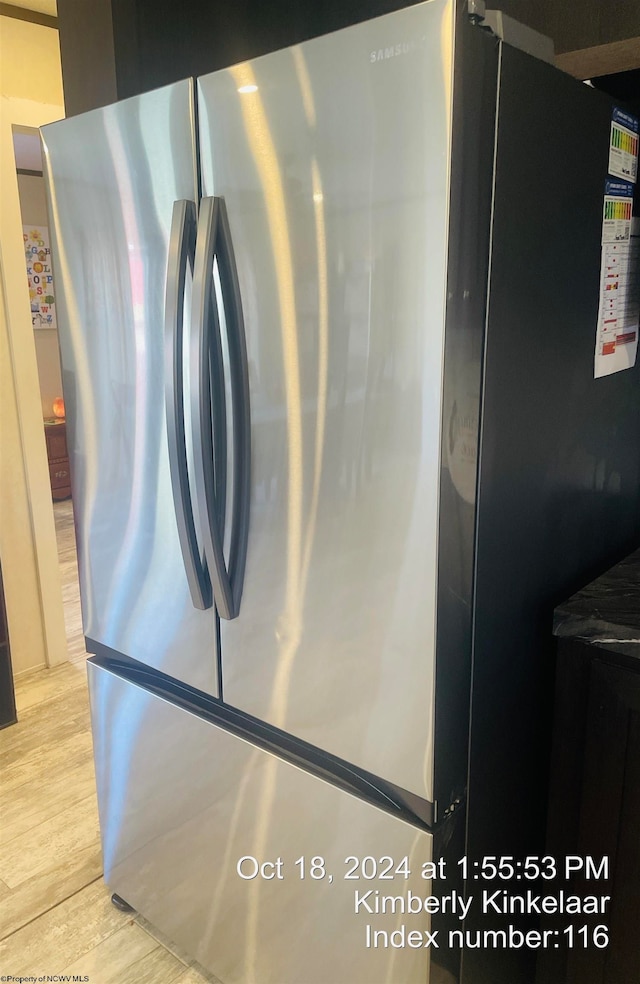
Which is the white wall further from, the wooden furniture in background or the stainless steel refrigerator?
the wooden furniture in background

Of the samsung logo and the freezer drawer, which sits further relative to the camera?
the freezer drawer

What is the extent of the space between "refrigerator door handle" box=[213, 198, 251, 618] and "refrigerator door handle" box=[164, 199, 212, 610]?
7 cm

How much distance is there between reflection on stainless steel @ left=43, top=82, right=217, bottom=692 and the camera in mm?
1243

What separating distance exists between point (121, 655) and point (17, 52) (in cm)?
208

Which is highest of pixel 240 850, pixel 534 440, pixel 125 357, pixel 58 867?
pixel 125 357

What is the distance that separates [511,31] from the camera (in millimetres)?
995

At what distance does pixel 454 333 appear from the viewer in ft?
3.18

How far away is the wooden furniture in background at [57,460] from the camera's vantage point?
5.44 m

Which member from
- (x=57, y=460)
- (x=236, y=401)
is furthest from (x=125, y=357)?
(x=57, y=460)

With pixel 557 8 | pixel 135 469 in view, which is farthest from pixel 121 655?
pixel 557 8

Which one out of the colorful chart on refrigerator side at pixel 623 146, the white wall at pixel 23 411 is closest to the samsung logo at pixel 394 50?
the colorful chart on refrigerator side at pixel 623 146

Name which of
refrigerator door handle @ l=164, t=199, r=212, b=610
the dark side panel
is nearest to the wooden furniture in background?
refrigerator door handle @ l=164, t=199, r=212, b=610

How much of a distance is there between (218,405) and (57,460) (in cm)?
462

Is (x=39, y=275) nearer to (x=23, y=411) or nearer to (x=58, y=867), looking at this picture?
(x=23, y=411)
